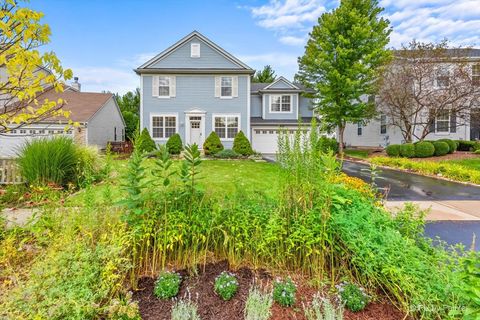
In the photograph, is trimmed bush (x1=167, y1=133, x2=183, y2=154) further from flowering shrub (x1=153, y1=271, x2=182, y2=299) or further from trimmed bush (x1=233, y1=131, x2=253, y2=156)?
flowering shrub (x1=153, y1=271, x2=182, y2=299)

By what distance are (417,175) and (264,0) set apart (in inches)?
403

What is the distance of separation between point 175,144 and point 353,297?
15.7 metres

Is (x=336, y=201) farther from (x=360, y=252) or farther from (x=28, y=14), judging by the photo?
(x=28, y=14)

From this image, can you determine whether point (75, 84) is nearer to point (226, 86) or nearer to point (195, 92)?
point (195, 92)

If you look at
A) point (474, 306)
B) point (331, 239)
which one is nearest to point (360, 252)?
point (331, 239)

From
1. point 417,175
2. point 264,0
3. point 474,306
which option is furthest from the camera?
point 264,0

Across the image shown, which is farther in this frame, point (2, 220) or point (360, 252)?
point (2, 220)

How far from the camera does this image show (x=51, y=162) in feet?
21.0

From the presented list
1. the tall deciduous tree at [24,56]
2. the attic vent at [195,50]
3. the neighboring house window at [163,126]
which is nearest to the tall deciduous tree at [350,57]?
the attic vent at [195,50]

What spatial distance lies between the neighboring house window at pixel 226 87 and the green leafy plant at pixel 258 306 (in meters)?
17.0

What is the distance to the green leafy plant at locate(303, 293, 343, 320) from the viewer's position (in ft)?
6.21

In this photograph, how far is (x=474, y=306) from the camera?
1.53 m

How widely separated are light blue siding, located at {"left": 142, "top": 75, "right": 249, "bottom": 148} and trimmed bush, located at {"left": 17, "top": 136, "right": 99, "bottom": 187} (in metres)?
11.1

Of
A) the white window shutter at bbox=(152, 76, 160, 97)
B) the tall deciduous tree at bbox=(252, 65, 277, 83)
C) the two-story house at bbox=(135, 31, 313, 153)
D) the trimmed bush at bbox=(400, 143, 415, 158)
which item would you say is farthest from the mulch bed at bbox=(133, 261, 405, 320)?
the tall deciduous tree at bbox=(252, 65, 277, 83)
